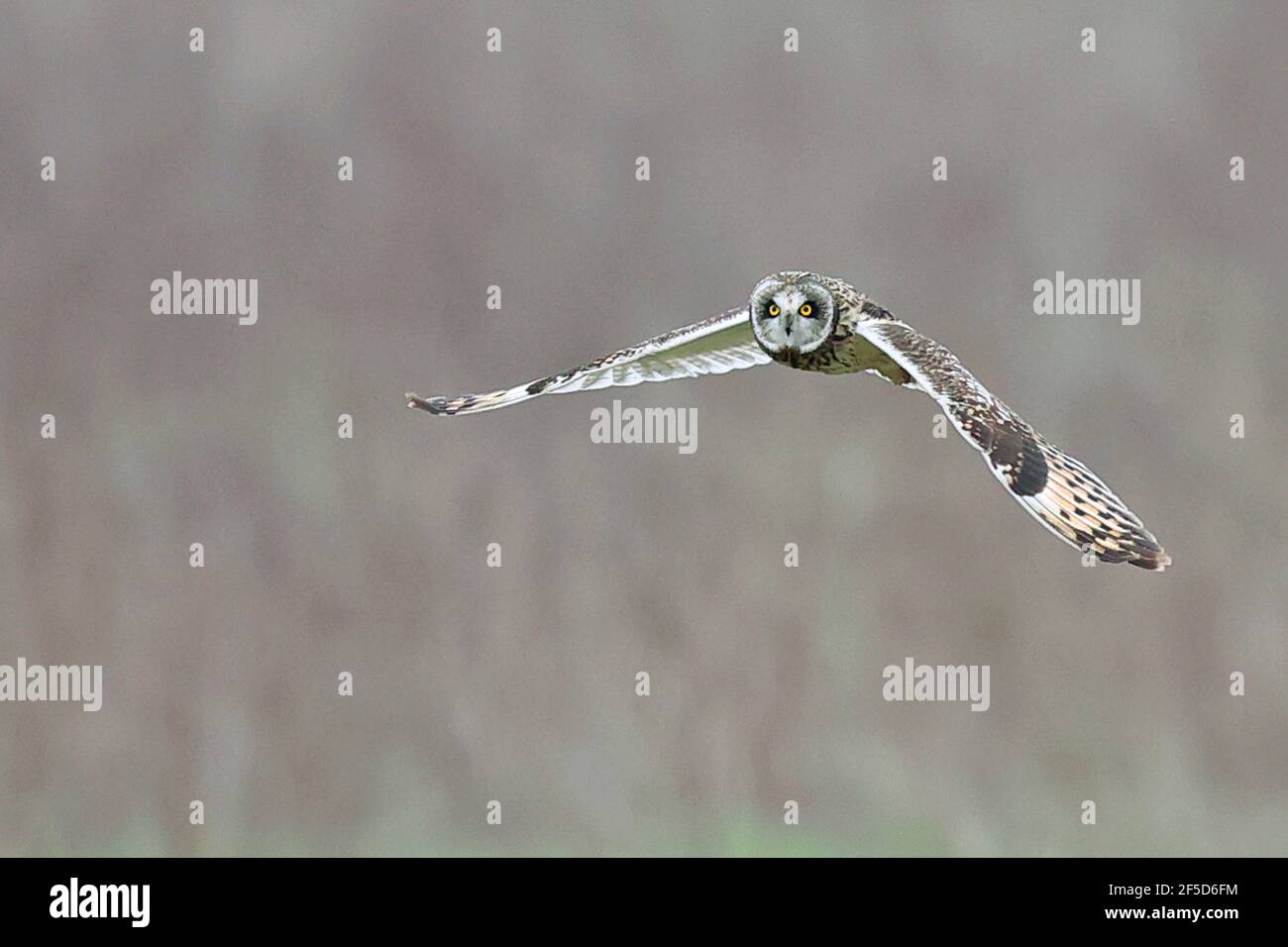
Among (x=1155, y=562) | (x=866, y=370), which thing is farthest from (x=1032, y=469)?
(x=866, y=370)

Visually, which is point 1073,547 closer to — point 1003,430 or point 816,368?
point 1003,430

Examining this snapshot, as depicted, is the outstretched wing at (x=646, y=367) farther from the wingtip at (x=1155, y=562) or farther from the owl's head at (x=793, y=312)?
the wingtip at (x=1155, y=562)

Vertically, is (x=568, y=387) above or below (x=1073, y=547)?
above

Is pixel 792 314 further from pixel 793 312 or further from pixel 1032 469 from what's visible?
pixel 1032 469

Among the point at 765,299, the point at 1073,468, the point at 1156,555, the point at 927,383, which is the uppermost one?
the point at 765,299

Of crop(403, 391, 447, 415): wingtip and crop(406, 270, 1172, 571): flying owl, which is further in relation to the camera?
crop(403, 391, 447, 415): wingtip

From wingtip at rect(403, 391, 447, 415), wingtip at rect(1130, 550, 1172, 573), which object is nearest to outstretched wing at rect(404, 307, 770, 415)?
wingtip at rect(403, 391, 447, 415)

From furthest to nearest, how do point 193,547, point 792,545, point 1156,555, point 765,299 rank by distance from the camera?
point 193,547 → point 792,545 → point 765,299 → point 1156,555

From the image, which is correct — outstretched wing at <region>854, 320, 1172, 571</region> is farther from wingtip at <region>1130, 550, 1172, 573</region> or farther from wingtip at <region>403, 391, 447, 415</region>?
wingtip at <region>403, 391, 447, 415</region>

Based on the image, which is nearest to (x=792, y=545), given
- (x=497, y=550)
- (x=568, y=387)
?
(x=497, y=550)

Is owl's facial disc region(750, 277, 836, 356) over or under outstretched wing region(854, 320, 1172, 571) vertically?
over
